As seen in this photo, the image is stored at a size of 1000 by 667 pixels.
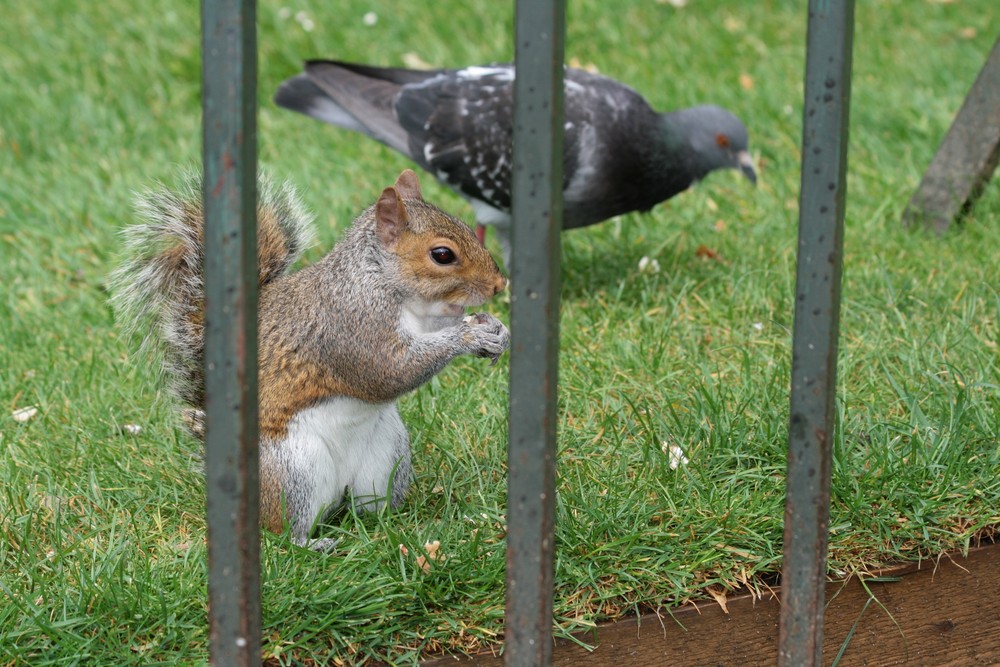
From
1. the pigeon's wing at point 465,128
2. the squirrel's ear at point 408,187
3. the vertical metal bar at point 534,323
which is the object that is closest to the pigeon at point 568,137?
the pigeon's wing at point 465,128

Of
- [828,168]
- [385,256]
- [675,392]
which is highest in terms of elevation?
[828,168]

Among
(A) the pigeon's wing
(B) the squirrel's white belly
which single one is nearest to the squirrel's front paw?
(B) the squirrel's white belly

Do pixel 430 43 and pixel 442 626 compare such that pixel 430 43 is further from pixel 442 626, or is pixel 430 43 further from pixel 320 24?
pixel 442 626

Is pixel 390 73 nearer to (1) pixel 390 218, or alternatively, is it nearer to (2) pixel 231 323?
(1) pixel 390 218

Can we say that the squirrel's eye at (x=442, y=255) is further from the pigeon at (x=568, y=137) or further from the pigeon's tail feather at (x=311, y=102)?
the pigeon's tail feather at (x=311, y=102)

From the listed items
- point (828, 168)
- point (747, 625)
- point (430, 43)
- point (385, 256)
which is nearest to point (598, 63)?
point (430, 43)

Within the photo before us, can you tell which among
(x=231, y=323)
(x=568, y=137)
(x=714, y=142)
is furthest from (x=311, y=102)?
(x=231, y=323)

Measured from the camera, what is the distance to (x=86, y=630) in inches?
87.0

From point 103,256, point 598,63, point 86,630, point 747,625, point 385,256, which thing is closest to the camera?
point 86,630

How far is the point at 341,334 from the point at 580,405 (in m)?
0.83

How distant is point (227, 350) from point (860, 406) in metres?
1.91

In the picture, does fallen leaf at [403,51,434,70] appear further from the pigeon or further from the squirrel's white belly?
Result: the squirrel's white belly

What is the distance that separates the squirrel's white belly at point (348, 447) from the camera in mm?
2574

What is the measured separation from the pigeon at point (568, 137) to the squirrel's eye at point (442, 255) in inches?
67.1
